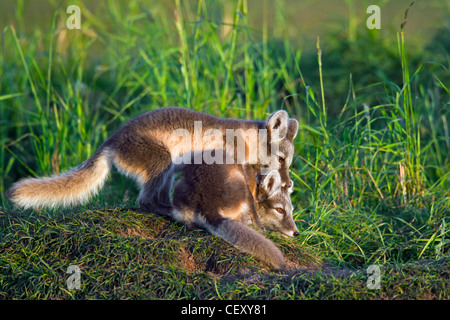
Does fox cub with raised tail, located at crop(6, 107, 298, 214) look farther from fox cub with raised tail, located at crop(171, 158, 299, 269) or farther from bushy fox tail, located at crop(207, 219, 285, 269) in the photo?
bushy fox tail, located at crop(207, 219, 285, 269)

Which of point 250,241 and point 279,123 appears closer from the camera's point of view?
point 250,241

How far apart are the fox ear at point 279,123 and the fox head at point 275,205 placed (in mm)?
550

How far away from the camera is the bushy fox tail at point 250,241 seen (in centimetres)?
423

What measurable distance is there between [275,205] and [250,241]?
28.1 inches

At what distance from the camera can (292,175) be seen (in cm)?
573

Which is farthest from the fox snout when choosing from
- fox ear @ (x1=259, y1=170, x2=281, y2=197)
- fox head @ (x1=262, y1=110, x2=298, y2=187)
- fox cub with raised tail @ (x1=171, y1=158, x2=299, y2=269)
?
fox head @ (x1=262, y1=110, x2=298, y2=187)

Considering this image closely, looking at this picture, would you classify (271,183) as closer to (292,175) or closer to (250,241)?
(250,241)

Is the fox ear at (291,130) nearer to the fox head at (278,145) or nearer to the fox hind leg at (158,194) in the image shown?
the fox head at (278,145)

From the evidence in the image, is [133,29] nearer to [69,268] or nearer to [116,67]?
[116,67]

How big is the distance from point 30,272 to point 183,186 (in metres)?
1.38

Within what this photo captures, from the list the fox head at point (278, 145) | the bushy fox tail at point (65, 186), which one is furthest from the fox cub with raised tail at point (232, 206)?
the bushy fox tail at point (65, 186)

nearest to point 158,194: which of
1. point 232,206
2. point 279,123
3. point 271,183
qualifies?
point 232,206

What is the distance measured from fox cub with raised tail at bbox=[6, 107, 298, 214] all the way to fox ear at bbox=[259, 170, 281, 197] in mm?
230
